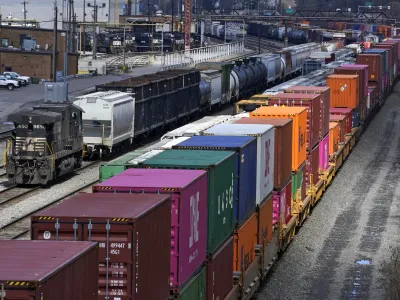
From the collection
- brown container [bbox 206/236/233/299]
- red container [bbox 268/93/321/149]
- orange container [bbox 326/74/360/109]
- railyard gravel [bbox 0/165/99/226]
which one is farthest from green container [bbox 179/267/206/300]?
orange container [bbox 326/74/360/109]

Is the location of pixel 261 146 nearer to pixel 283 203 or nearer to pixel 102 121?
pixel 283 203

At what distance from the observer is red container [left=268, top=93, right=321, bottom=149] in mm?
32344

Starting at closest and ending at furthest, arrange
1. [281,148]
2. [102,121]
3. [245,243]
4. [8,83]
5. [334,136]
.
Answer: [245,243]
[281,148]
[334,136]
[102,121]
[8,83]

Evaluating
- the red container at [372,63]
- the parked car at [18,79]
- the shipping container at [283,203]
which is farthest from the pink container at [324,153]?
the parked car at [18,79]

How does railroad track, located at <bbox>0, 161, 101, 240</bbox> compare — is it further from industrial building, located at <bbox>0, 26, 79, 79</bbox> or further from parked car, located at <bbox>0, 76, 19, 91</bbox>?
industrial building, located at <bbox>0, 26, 79, 79</bbox>

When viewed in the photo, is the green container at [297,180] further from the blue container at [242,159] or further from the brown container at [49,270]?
the brown container at [49,270]

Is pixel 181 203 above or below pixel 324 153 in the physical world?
above

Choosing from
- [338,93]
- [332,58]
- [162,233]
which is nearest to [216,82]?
[338,93]

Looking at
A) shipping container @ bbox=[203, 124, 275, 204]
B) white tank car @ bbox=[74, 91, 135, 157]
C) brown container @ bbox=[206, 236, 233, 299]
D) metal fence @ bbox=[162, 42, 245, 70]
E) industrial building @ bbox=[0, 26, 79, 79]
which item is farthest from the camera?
metal fence @ bbox=[162, 42, 245, 70]

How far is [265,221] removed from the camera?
78.1ft

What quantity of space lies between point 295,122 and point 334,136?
13.9 meters

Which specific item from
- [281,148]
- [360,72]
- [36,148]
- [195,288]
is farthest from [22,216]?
[360,72]

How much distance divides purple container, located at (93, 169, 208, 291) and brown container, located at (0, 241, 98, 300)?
365cm

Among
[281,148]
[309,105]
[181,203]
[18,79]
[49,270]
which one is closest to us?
[49,270]
